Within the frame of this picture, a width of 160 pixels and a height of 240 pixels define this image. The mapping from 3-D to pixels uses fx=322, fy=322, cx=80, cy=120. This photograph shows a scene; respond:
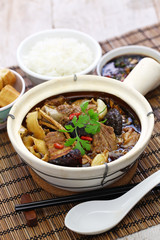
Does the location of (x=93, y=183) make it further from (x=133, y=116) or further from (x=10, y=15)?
(x=10, y=15)

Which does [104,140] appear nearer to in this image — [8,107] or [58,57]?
[8,107]

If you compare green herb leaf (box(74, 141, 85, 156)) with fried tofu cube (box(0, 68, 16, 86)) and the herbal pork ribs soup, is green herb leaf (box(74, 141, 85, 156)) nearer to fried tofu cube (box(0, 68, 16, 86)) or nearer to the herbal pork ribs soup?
the herbal pork ribs soup

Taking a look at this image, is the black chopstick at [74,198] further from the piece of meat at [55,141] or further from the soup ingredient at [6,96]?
the soup ingredient at [6,96]

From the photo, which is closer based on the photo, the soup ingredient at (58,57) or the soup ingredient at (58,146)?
the soup ingredient at (58,146)

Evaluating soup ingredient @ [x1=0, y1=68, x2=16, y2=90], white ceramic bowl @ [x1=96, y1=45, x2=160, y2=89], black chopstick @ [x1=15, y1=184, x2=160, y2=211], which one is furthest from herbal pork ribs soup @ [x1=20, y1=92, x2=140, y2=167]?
white ceramic bowl @ [x1=96, y1=45, x2=160, y2=89]

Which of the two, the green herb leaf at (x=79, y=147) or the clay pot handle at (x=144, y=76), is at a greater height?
the clay pot handle at (x=144, y=76)

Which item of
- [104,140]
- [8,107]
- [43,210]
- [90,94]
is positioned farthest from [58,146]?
[8,107]

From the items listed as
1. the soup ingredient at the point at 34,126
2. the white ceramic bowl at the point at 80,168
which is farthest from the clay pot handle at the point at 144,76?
the soup ingredient at the point at 34,126
